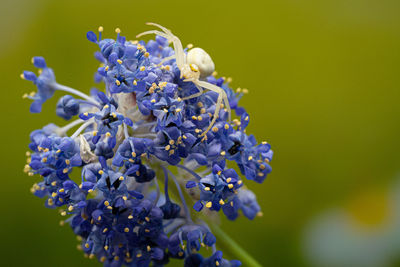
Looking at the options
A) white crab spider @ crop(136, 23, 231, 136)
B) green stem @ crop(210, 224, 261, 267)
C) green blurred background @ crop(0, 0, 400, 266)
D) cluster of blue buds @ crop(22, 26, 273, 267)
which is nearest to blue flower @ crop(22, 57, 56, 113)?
cluster of blue buds @ crop(22, 26, 273, 267)

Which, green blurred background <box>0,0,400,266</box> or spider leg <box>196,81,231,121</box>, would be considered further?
green blurred background <box>0,0,400,266</box>

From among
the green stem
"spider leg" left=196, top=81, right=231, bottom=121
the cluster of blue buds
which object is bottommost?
the green stem

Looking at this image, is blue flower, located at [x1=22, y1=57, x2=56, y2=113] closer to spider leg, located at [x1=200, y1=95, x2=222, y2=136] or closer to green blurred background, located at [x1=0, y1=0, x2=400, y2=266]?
spider leg, located at [x1=200, y1=95, x2=222, y2=136]

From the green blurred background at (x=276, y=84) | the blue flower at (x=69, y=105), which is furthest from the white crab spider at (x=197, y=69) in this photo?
the green blurred background at (x=276, y=84)

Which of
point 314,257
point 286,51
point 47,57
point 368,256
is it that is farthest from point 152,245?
point 286,51

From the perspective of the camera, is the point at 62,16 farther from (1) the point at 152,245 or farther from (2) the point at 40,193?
(1) the point at 152,245

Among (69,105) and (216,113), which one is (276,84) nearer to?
(216,113)

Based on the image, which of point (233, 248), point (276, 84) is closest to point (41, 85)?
point (233, 248)
